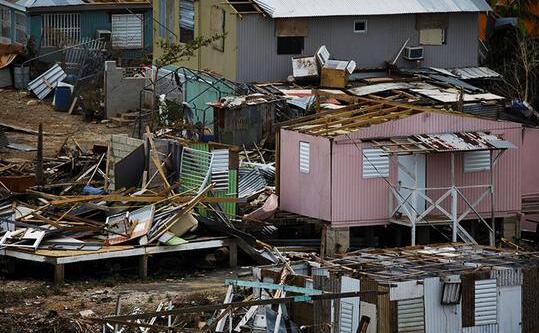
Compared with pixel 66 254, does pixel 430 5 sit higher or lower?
higher

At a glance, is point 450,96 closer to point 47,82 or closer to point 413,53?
point 413,53

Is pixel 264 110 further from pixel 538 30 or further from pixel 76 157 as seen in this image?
pixel 538 30

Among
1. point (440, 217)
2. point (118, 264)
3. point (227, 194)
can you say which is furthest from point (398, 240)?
point (118, 264)

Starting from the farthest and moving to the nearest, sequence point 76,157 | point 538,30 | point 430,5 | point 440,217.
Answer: point 538,30 → point 430,5 → point 76,157 → point 440,217

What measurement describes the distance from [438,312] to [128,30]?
3041 centimetres

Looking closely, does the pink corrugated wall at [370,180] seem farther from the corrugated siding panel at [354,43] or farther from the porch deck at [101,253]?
the corrugated siding panel at [354,43]

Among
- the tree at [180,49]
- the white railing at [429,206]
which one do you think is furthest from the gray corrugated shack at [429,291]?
the tree at [180,49]

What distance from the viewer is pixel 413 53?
4700 cm

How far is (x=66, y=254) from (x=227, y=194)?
4228 millimetres

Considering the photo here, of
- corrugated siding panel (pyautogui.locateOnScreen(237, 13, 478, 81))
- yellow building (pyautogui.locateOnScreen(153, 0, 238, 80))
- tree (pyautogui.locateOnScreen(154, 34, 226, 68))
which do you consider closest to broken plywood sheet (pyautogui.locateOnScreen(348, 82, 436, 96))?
corrugated siding panel (pyautogui.locateOnScreen(237, 13, 478, 81))

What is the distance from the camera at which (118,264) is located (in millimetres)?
33625

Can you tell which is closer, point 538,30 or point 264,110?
point 264,110

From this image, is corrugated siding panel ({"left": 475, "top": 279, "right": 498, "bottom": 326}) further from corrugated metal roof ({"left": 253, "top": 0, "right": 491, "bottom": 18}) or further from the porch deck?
corrugated metal roof ({"left": 253, "top": 0, "right": 491, "bottom": 18})

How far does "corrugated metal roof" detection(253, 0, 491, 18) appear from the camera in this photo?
45219 mm
